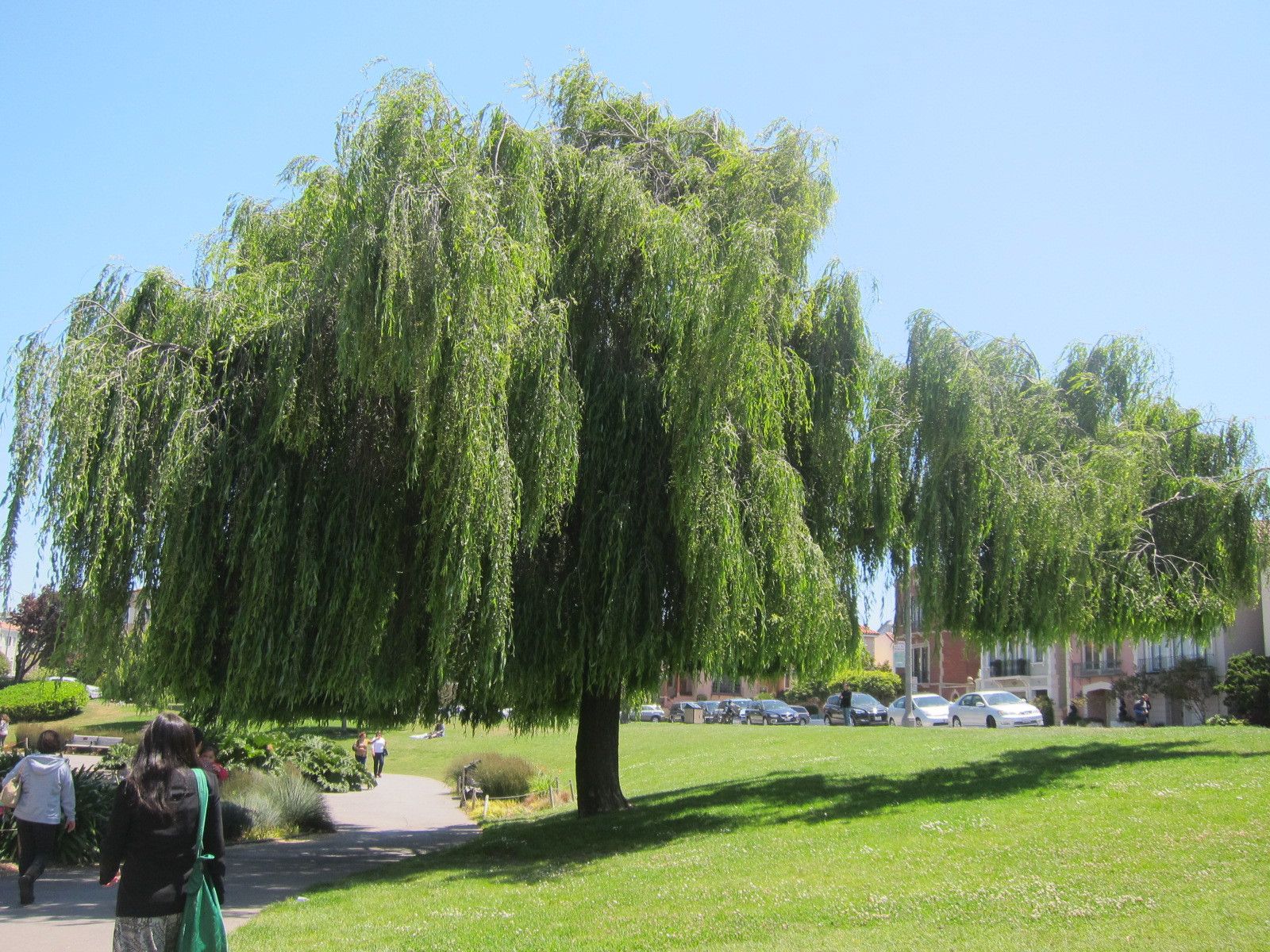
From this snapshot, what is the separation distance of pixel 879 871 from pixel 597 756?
627 centimetres

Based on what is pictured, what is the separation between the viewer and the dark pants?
33.0ft

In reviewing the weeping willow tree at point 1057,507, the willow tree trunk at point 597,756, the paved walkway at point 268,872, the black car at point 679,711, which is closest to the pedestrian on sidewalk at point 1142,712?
the weeping willow tree at point 1057,507

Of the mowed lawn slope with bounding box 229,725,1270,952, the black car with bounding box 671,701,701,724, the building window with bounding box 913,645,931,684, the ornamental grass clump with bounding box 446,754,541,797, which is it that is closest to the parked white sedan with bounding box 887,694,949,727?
the black car with bounding box 671,701,701,724

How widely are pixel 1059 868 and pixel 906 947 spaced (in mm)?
2612

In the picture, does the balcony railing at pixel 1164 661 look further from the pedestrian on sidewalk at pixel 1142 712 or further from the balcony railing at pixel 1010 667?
the balcony railing at pixel 1010 667

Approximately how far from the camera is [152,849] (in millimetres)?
5195

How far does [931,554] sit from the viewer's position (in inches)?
581

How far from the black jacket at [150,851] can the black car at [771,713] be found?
41.2 meters

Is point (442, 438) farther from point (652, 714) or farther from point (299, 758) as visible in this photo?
point (652, 714)

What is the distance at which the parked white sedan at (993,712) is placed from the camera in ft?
108

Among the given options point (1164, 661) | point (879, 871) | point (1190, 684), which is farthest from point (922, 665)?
point (879, 871)

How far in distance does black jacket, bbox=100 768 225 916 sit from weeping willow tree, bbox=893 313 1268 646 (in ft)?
37.2

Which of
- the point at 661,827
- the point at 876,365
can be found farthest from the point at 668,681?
the point at 876,365

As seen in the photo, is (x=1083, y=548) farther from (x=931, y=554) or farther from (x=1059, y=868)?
(x=1059, y=868)
